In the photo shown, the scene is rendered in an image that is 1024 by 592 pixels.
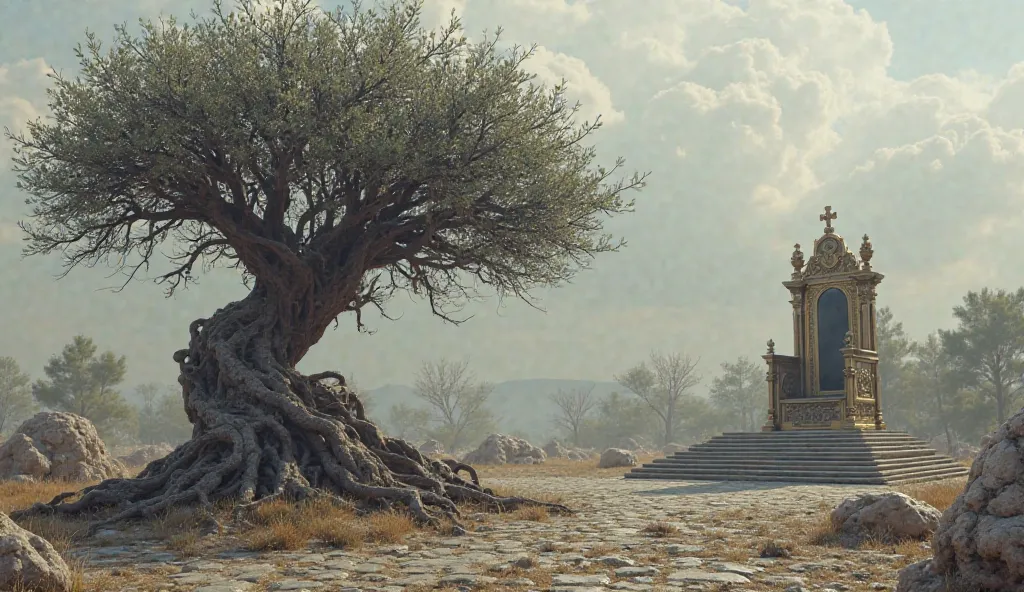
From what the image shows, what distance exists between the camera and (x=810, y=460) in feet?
79.0

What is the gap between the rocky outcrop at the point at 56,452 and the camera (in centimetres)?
2039

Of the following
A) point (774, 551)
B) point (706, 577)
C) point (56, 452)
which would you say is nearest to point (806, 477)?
point (774, 551)

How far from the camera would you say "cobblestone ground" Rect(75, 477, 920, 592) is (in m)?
7.78

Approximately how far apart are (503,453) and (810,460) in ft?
54.4

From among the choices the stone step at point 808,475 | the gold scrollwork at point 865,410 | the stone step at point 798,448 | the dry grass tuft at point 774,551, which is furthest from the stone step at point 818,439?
the dry grass tuft at point 774,551

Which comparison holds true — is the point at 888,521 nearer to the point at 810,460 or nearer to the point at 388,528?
the point at 388,528

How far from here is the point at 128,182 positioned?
15.6m

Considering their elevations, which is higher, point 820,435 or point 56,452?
point 820,435

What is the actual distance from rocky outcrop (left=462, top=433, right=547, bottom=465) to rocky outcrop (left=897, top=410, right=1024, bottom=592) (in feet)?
103

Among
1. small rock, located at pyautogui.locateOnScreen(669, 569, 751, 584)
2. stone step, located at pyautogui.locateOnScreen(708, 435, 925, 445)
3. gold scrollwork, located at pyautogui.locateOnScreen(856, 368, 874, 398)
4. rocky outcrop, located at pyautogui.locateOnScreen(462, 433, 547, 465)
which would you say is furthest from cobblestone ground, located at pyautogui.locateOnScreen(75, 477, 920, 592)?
rocky outcrop, located at pyautogui.locateOnScreen(462, 433, 547, 465)

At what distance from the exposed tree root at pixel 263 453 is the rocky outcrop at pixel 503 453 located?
2179 centimetres

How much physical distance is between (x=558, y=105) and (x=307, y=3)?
4946 millimetres

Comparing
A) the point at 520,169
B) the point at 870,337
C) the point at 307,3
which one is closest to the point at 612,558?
the point at 520,169

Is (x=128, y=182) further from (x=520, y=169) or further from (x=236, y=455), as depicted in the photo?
(x=520, y=169)
